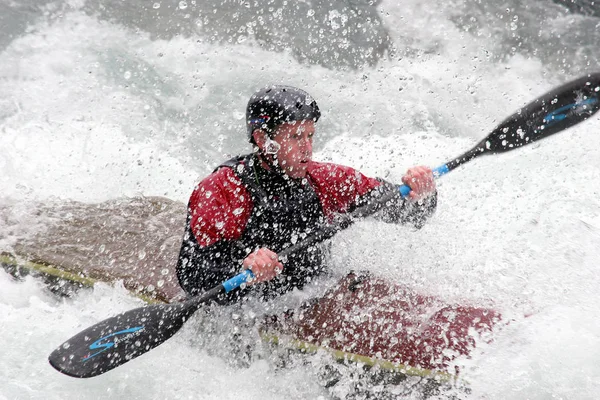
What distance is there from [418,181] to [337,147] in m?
2.93

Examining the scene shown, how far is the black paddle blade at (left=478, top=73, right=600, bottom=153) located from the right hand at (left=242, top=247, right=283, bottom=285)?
4.86 feet

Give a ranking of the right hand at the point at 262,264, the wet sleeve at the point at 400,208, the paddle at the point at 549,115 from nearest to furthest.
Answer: the right hand at the point at 262,264
the wet sleeve at the point at 400,208
the paddle at the point at 549,115

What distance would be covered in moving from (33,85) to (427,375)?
17.5 feet

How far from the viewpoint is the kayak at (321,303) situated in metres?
2.54

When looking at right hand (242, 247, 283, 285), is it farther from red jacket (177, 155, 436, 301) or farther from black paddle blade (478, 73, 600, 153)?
black paddle blade (478, 73, 600, 153)

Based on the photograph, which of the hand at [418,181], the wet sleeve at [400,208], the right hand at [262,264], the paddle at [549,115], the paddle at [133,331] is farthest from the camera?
the paddle at [549,115]

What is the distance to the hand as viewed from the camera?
8.99 ft

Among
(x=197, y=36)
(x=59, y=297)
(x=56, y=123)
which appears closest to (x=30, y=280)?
(x=59, y=297)

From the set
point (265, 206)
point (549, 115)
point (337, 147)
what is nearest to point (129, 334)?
point (265, 206)

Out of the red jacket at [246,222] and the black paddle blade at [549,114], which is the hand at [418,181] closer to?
the red jacket at [246,222]

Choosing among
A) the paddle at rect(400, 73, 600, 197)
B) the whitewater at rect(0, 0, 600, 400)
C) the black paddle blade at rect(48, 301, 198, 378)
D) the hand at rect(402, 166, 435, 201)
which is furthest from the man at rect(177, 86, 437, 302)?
the paddle at rect(400, 73, 600, 197)

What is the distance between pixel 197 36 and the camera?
686cm

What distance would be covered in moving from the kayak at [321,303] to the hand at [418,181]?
0.43 meters

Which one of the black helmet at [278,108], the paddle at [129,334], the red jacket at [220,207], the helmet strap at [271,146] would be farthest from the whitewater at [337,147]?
the black helmet at [278,108]
